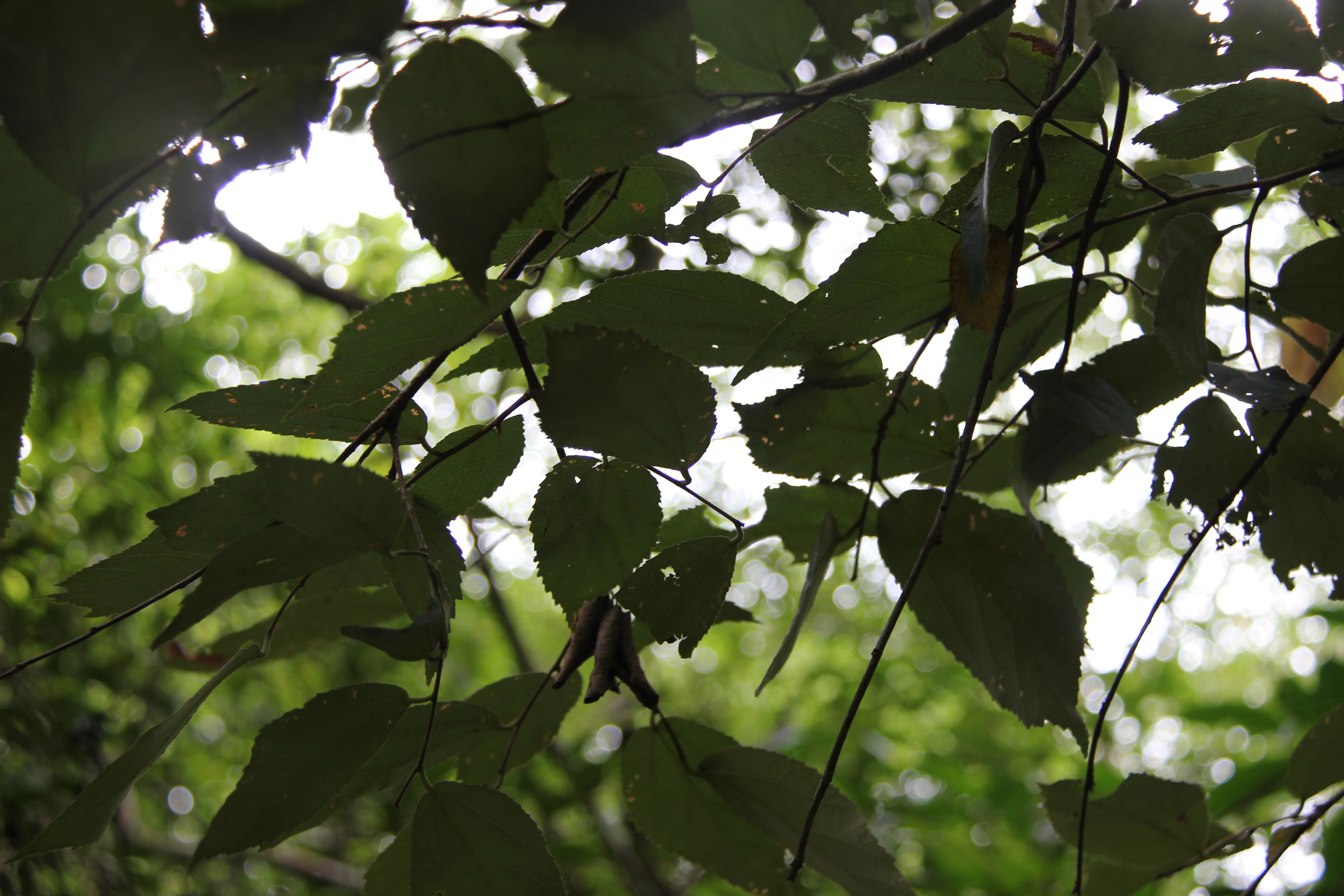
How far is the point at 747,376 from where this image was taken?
0.38 meters

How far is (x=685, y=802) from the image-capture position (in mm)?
516

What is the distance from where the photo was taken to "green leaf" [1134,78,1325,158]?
14.9 inches

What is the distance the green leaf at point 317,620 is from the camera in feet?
1.73

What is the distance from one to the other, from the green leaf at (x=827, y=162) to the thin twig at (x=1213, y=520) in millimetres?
219

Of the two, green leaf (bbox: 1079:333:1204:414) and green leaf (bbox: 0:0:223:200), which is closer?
green leaf (bbox: 0:0:223:200)

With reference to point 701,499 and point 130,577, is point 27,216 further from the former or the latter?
point 701,499

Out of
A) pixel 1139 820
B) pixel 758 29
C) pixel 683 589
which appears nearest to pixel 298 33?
pixel 758 29

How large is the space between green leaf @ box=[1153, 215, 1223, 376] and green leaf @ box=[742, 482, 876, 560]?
0.60 ft

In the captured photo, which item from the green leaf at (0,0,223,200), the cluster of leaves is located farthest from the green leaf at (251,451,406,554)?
the green leaf at (0,0,223,200)

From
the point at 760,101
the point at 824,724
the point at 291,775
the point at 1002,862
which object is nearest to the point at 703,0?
the point at 760,101

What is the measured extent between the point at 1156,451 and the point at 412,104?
432 millimetres

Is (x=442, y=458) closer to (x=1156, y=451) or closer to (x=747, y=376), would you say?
(x=747, y=376)

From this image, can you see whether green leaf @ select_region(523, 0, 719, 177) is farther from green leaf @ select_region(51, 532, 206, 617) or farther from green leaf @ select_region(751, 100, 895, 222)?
green leaf @ select_region(51, 532, 206, 617)

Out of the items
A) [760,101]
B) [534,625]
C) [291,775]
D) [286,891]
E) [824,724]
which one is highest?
[534,625]
